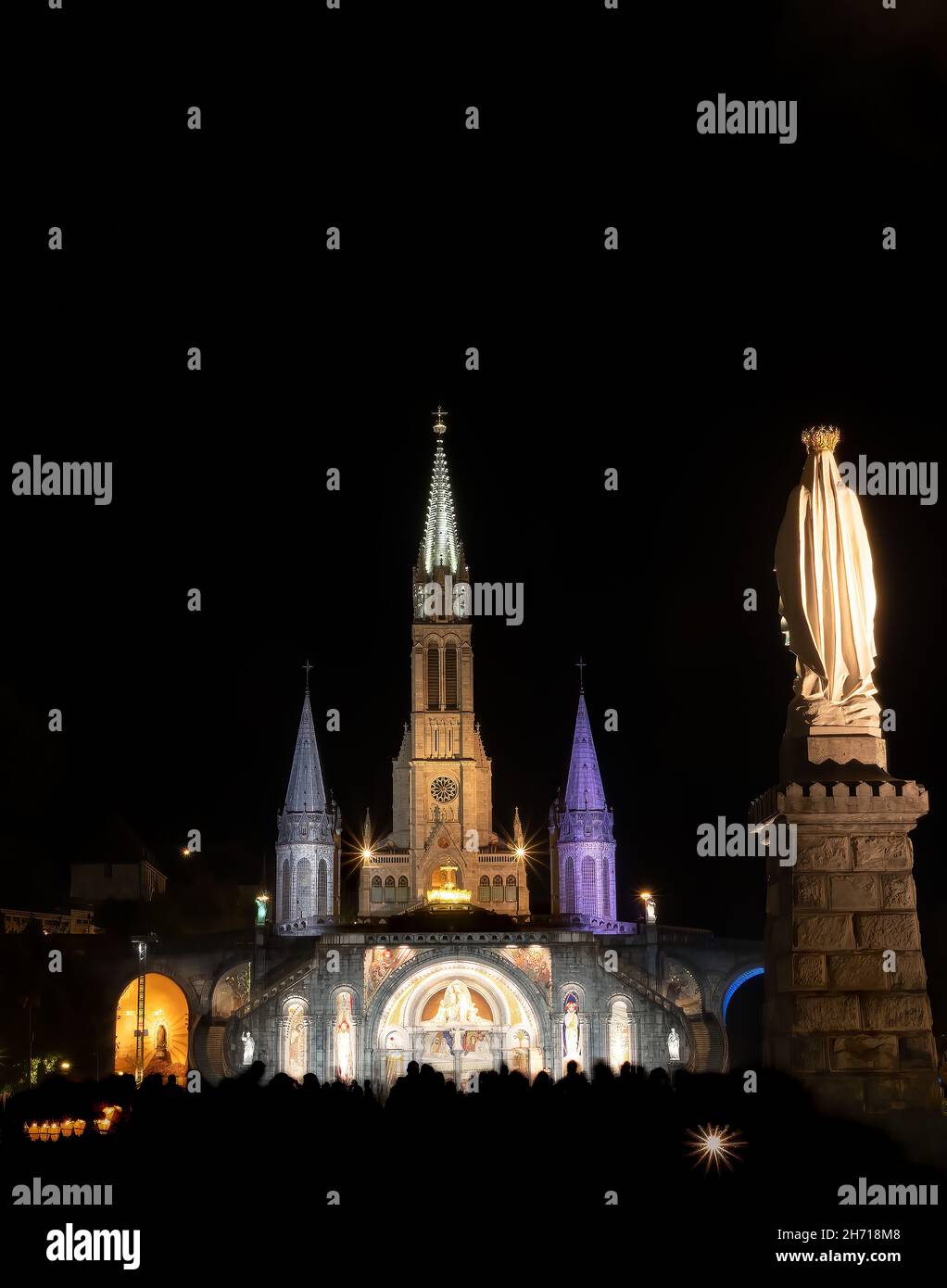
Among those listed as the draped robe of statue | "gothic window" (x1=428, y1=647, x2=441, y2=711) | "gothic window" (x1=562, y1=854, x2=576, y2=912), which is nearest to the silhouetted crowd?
the draped robe of statue

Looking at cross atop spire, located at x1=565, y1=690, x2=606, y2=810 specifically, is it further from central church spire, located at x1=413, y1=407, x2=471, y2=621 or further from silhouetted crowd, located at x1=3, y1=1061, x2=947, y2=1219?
silhouetted crowd, located at x1=3, y1=1061, x2=947, y2=1219

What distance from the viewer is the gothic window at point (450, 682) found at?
98125 mm

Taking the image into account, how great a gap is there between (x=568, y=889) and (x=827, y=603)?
73694mm

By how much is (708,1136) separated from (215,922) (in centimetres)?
8203

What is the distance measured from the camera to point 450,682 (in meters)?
98.3

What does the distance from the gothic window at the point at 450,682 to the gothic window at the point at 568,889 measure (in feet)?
41.9

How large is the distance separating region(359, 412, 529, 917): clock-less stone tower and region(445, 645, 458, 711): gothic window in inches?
2.2

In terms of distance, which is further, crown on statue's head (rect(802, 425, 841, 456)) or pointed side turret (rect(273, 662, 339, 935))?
pointed side turret (rect(273, 662, 339, 935))

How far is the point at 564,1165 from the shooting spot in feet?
60.5

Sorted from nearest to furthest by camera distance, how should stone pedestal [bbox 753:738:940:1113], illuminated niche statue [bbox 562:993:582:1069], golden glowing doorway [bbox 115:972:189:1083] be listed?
1. stone pedestal [bbox 753:738:940:1113]
2. illuminated niche statue [bbox 562:993:582:1069]
3. golden glowing doorway [bbox 115:972:189:1083]

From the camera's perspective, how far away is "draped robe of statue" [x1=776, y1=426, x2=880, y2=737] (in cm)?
1914

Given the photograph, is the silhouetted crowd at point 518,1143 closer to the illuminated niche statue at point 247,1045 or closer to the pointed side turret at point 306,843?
the illuminated niche statue at point 247,1045

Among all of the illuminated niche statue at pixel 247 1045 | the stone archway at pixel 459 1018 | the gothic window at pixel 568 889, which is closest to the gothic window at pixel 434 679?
the gothic window at pixel 568 889
